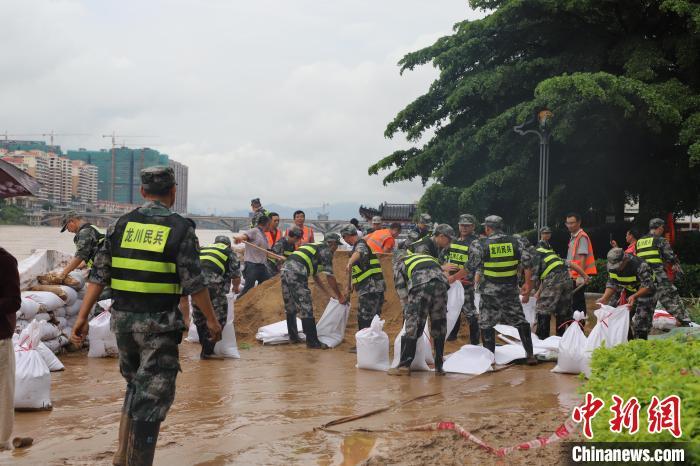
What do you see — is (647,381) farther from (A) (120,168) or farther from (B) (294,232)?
(A) (120,168)

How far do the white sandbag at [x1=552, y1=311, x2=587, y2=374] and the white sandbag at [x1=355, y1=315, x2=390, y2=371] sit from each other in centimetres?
202

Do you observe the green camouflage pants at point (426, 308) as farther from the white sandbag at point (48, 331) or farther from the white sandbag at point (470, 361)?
the white sandbag at point (48, 331)

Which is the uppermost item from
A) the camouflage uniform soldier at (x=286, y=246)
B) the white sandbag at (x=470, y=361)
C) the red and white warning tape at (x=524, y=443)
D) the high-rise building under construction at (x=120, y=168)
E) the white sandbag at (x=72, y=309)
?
the high-rise building under construction at (x=120, y=168)

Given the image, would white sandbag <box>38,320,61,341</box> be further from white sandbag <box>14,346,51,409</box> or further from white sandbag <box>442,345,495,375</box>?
white sandbag <box>442,345,495,375</box>

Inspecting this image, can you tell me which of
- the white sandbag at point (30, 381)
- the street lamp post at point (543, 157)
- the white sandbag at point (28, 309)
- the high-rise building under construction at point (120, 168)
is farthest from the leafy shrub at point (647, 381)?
the high-rise building under construction at point (120, 168)

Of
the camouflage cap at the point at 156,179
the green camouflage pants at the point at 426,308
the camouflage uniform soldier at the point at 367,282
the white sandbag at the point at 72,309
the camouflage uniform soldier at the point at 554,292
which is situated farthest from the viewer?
the camouflage uniform soldier at the point at 367,282

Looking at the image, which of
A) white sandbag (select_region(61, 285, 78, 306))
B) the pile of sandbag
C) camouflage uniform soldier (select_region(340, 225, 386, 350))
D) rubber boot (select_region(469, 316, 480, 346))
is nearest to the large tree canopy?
rubber boot (select_region(469, 316, 480, 346))

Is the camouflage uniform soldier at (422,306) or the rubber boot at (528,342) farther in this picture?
the rubber boot at (528,342)

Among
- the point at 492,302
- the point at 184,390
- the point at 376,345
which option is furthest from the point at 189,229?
the point at 492,302

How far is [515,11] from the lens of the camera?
18.3 metres

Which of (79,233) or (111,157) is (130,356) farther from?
(111,157)

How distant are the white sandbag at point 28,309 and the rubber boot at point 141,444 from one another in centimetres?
495

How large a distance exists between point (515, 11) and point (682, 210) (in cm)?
691

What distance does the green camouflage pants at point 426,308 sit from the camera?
8375 millimetres
